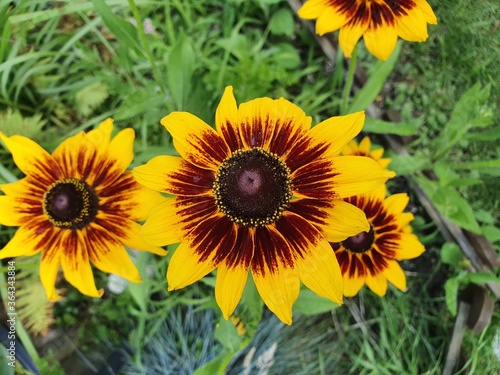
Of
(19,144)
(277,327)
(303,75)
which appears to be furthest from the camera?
(303,75)

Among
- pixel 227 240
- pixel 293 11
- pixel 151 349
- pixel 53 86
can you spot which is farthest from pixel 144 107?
pixel 151 349

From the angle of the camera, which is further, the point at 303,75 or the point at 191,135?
the point at 303,75

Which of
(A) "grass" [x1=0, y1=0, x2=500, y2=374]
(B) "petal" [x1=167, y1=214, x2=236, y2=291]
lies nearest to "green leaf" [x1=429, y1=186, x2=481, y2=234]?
(A) "grass" [x1=0, y1=0, x2=500, y2=374]

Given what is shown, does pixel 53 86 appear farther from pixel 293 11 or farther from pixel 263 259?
pixel 263 259

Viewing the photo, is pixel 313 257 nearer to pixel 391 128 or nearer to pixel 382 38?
pixel 382 38

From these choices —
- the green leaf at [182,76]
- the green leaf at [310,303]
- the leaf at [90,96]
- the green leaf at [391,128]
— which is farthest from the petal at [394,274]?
the leaf at [90,96]
